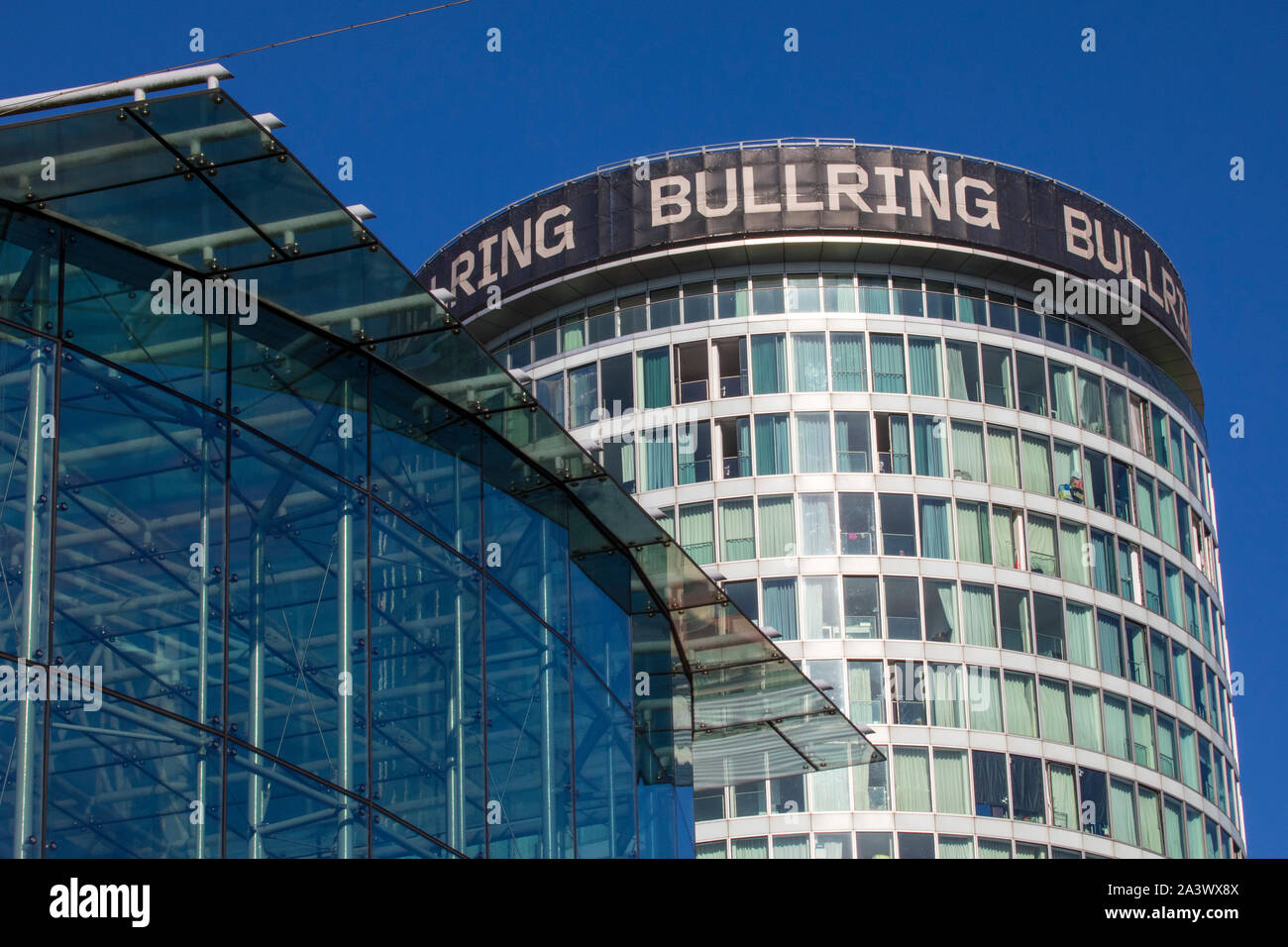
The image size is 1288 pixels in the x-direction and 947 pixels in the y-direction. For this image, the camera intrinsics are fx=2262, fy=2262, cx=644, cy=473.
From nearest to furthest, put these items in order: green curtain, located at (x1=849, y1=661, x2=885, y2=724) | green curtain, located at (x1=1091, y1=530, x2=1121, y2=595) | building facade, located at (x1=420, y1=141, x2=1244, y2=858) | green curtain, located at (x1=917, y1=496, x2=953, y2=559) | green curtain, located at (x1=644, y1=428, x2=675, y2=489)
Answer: green curtain, located at (x1=849, y1=661, x2=885, y2=724) → building facade, located at (x1=420, y1=141, x2=1244, y2=858) → green curtain, located at (x1=917, y1=496, x2=953, y2=559) → green curtain, located at (x1=644, y1=428, x2=675, y2=489) → green curtain, located at (x1=1091, y1=530, x2=1121, y2=595)

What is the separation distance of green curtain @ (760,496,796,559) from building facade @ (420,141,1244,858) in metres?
0.06

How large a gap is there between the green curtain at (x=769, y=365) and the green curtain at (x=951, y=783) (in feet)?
37.2

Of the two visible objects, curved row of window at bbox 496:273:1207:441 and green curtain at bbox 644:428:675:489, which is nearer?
green curtain at bbox 644:428:675:489

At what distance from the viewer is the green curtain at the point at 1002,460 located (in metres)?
64.7

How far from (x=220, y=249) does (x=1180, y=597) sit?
51.6 meters

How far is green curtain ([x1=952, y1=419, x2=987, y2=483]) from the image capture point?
6431cm

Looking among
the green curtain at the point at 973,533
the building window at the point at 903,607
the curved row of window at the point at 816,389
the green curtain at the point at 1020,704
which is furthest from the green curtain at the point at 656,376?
the green curtain at the point at 1020,704

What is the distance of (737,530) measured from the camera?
6356 centimetres

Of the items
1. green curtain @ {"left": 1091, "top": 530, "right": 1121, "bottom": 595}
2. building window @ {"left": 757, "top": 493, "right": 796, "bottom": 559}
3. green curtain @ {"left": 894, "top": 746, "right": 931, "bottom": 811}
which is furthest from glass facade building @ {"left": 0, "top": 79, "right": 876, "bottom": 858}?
green curtain @ {"left": 1091, "top": 530, "right": 1121, "bottom": 595}

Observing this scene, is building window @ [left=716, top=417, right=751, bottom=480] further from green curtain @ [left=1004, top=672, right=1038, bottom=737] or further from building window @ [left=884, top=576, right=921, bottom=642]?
green curtain @ [left=1004, top=672, right=1038, bottom=737]

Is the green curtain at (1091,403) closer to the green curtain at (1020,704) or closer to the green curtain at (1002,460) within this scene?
the green curtain at (1002,460)
